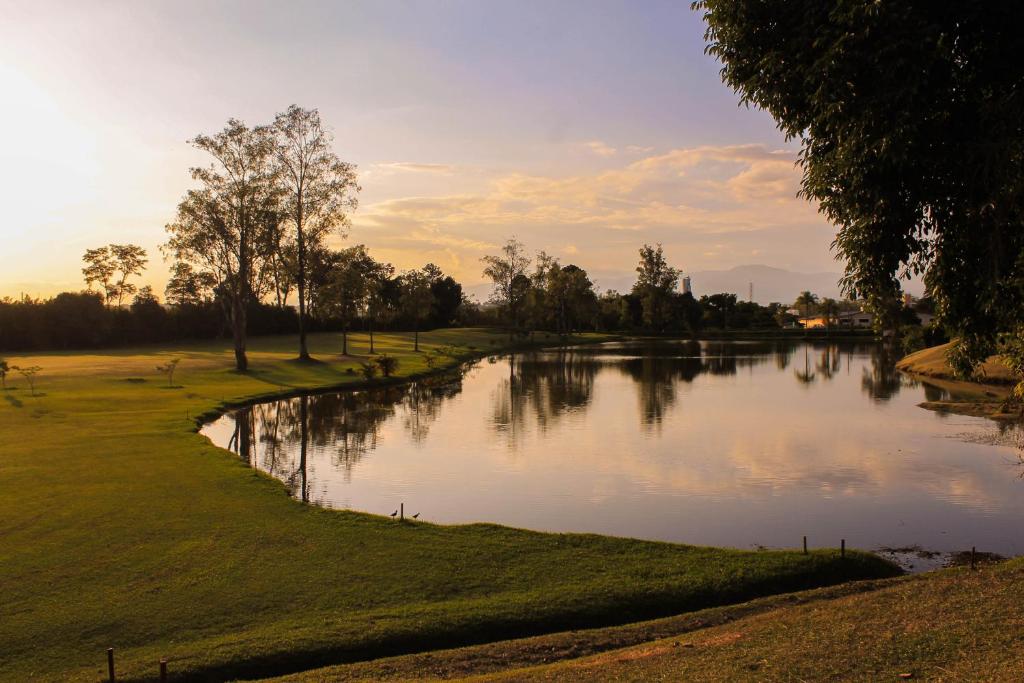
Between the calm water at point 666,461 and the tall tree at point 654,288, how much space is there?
354ft

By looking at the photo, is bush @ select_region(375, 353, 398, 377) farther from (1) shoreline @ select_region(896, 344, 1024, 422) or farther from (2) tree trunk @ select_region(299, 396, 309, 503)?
(1) shoreline @ select_region(896, 344, 1024, 422)

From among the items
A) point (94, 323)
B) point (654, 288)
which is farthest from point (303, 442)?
point (654, 288)

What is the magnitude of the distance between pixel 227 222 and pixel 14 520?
1788 inches

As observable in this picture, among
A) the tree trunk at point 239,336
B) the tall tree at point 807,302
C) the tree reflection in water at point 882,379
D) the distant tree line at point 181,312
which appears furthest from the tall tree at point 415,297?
the tall tree at point 807,302

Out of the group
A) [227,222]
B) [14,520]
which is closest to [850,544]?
[14,520]

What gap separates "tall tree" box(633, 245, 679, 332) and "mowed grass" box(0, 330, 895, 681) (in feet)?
464

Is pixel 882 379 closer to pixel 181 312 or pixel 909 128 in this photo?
pixel 909 128

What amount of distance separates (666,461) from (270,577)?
16.5 m

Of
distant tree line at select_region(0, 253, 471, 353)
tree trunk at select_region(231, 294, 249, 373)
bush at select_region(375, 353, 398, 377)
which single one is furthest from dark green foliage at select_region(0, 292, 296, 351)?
bush at select_region(375, 353, 398, 377)

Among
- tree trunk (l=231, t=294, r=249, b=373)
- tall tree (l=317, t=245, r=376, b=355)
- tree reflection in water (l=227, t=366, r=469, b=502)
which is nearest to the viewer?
tree reflection in water (l=227, t=366, r=469, b=502)

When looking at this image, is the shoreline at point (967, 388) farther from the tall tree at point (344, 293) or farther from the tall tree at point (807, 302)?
the tall tree at point (807, 302)

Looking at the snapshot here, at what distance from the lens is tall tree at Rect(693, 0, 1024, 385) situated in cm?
1133

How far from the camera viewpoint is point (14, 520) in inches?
688

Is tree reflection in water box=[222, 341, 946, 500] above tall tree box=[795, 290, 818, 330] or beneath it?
beneath
